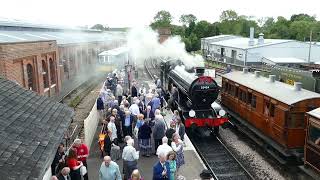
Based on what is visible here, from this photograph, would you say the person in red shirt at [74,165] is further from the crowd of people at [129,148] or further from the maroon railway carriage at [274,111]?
the maroon railway carriage at [274,111]

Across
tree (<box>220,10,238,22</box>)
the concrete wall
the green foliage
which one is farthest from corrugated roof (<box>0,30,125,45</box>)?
tree (<box>220,10,238,22</box>)

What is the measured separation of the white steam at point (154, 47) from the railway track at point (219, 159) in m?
5.02

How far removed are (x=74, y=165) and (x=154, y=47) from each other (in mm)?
26145

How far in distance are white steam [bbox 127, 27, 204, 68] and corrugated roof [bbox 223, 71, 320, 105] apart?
11.6 ft

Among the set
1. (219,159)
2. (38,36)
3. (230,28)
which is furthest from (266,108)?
(230,28)

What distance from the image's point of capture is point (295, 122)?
11.3 meters

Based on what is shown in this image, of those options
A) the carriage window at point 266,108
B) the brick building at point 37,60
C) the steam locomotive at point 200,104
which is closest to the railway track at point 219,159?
the steam locomotive at point 200,104

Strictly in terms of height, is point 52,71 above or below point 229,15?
below

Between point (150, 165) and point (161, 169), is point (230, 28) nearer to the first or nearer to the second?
point (150, 165)

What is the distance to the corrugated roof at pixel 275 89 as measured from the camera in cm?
1146

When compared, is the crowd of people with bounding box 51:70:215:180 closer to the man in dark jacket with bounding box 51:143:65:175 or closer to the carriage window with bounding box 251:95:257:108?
the man in dark jacket with bounding box 51:143:65:175

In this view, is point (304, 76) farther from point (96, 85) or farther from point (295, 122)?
point (96, 85)

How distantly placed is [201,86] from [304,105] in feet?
14.5

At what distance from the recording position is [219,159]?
12.7 m
